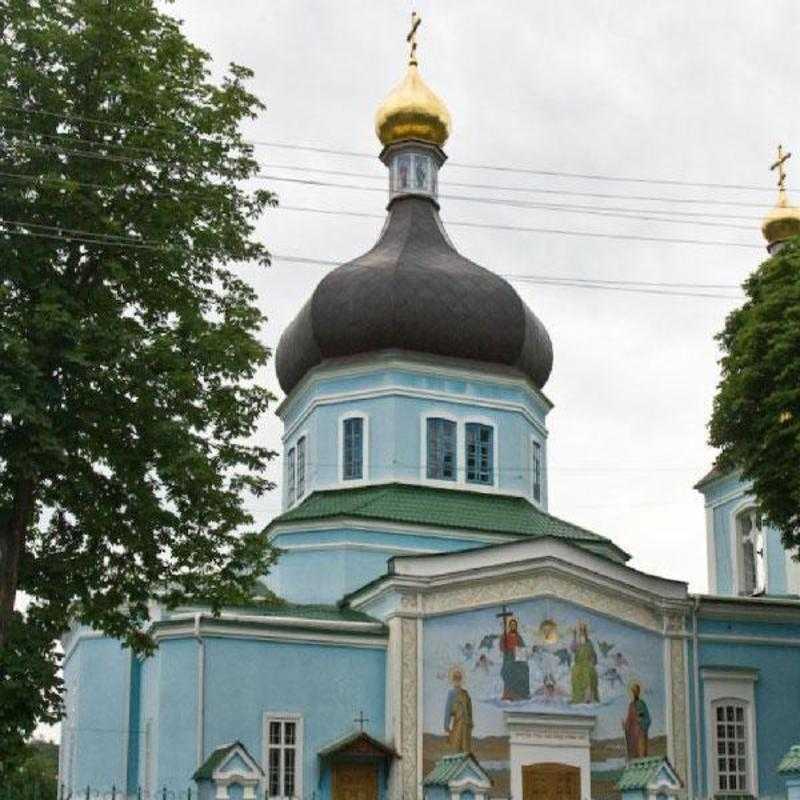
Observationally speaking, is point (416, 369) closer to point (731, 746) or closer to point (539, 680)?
point (539, 680)

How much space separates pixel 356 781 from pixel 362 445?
6480mm

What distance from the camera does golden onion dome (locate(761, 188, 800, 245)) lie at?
97.2 feet

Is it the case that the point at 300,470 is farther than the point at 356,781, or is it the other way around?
the point at 300,470

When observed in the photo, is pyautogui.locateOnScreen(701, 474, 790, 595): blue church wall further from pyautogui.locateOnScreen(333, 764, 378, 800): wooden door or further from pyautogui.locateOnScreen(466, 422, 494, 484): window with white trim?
pyautogui.locateOnScreen(333, 764, 378, 800): wooden door

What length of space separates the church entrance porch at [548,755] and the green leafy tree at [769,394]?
4.26 m

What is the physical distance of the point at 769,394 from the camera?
21.0 m

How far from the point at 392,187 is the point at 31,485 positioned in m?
15.3

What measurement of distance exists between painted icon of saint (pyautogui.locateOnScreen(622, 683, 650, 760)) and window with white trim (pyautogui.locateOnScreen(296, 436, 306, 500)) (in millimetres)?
7077

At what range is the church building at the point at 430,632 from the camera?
813 inches

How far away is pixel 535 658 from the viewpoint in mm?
21688

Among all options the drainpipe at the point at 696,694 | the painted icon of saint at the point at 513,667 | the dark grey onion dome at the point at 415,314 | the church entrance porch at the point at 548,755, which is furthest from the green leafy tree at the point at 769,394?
the dark grey onion dome at the point at 415,314

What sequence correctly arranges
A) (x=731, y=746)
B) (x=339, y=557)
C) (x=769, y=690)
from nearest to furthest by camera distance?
1. (x=731, y=746)
2. (x=769, y=690)
3. (x=339, y=557)

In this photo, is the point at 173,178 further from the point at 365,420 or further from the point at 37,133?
the point at 365,420

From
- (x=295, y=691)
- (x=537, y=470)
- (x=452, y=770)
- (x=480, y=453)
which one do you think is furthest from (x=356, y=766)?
(x=537, y=470)
